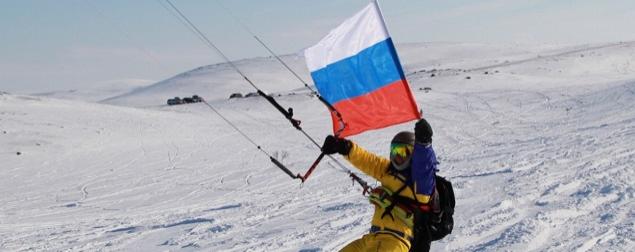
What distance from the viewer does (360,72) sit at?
21.1 feet

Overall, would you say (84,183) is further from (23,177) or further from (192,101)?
(192,101)

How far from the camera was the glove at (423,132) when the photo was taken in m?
4.84

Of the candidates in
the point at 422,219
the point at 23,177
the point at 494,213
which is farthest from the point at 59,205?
the point at 422,219

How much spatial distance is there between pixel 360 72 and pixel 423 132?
172 centimetres

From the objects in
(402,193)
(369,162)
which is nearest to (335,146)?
(369,162)

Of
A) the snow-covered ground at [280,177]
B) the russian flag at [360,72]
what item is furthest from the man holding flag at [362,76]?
the snow-covered ground at [280,177]

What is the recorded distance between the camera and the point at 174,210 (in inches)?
469

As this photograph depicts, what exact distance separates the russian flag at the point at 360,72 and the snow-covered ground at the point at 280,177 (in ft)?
6.09

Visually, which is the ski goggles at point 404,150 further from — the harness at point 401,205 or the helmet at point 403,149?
the harness at point 401,205

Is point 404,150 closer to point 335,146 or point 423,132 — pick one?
point 423,132

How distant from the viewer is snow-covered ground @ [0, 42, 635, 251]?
8227 millimetres

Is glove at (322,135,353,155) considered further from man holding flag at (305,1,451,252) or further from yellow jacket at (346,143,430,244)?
man holding flag at (305,1,451,252)

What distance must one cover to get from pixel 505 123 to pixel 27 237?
15606 mm

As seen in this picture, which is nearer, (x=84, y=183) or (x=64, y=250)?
(x=64, y=250)
